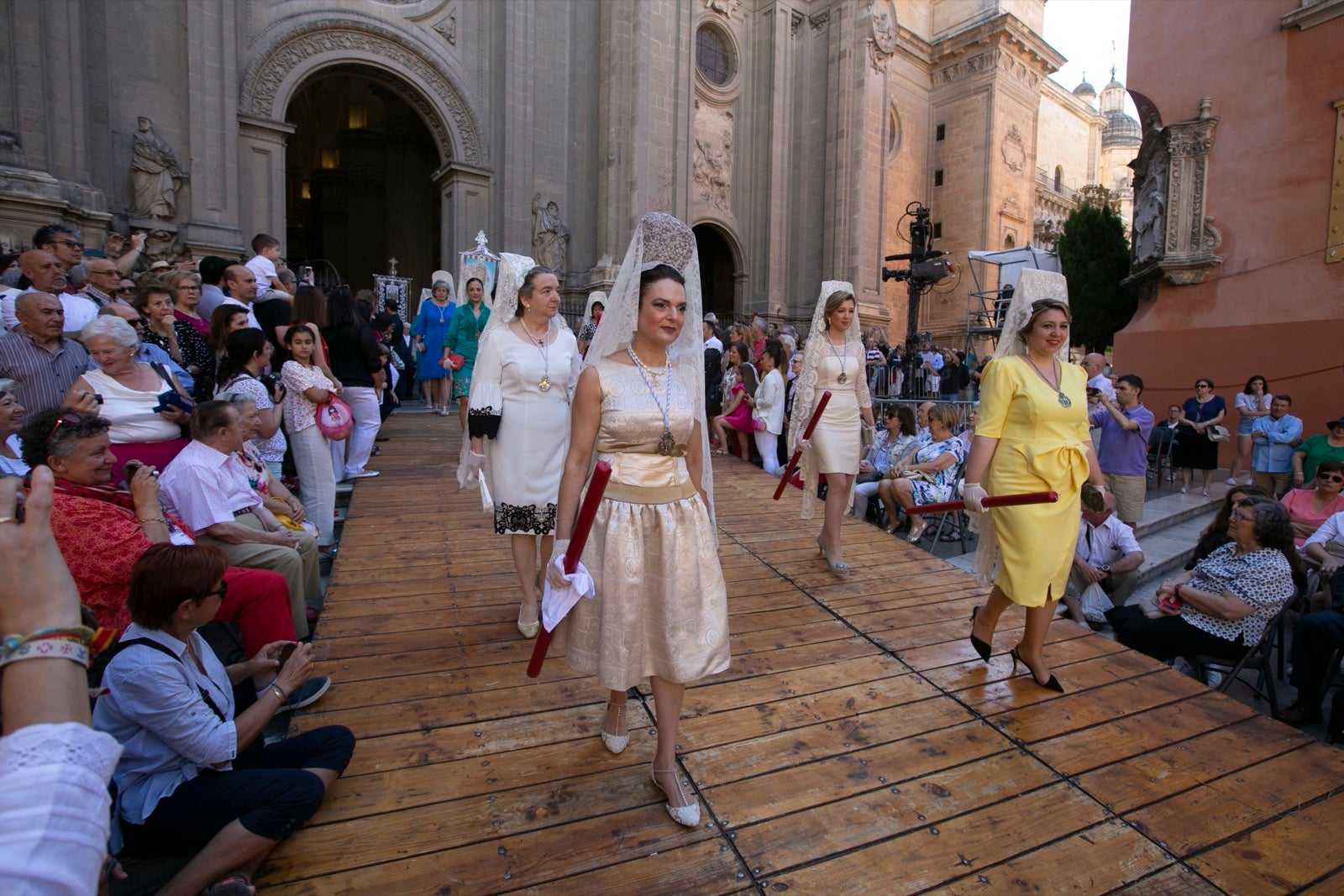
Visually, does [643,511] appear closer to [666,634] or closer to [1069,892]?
[666,634]

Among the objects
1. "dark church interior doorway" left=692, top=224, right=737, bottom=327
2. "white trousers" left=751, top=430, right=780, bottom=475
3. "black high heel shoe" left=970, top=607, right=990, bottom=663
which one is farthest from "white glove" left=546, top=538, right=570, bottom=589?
"dark church interior doorway" left=692, top=224, right=737, bottom=327

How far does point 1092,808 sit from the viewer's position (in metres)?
2.75

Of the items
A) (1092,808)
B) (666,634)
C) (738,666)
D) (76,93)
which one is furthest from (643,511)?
(76,93)

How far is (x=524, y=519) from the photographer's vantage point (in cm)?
391

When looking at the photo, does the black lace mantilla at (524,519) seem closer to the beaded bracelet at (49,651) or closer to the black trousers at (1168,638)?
the beaded bracelet at (49,651)

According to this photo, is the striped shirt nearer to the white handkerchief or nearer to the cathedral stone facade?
the white handkerchief

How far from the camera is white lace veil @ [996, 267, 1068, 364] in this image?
382 centimetres

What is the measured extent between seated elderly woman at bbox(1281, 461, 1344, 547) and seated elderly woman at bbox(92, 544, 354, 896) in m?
7.74

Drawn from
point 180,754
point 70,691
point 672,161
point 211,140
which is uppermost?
point 672,161

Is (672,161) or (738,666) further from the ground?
(672,161)

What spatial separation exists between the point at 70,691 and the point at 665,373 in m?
1.91

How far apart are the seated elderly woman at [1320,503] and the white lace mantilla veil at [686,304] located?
636cm

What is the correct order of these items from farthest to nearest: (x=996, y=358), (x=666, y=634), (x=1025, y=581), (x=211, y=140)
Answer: (x=211, y=140) → (x=996, y=358) → (x=1025, y=581) → (x=666, y=634)

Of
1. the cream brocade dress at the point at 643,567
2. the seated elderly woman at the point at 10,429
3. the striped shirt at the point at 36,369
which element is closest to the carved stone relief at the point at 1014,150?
the cream brocade dress at the point at 643,567
